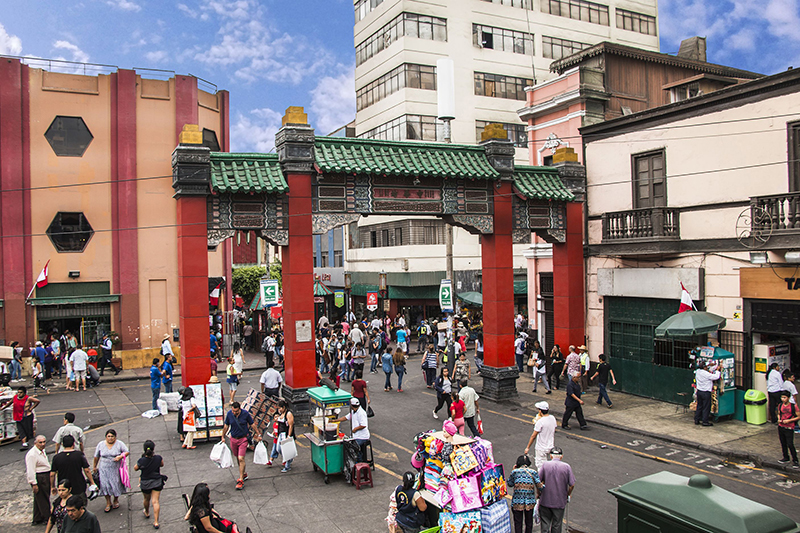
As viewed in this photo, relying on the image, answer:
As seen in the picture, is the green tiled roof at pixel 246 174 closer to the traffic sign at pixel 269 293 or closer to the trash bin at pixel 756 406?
the traffic sign at pixel 269 293

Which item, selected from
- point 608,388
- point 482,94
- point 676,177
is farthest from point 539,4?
point 608,388

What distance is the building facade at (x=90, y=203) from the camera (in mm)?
24578

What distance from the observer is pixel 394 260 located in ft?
127

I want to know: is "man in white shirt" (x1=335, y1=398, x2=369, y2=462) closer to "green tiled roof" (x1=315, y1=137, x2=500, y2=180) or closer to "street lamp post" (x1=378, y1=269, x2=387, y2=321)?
"green tiled roof" (x1=315, y1=137, x2=500, y2=180)

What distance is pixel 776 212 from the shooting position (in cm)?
1407

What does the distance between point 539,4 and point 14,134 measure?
113 ft

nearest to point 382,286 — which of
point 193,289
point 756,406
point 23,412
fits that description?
point 193,289

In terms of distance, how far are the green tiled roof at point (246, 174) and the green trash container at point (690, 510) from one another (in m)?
11.6

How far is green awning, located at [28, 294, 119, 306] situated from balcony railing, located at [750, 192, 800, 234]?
82.2ft

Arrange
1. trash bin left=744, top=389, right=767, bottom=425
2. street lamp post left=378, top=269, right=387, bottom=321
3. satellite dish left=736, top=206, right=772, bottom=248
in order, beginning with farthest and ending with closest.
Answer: street lamp post left=378, top=269, right=387, bottom=321, trash bin left=744, top=389, right=767, bottom=425, satellite dish left=736, top=206, right=772, bottom=248

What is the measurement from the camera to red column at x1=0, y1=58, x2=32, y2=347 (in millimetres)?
24250

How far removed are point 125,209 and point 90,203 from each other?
4.77 ft

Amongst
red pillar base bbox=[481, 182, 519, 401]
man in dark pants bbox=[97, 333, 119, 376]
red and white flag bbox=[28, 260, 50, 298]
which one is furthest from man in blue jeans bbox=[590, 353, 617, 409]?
red and white flag bbox=[28, 260, 50, 298]

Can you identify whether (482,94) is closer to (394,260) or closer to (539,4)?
(539,4)
